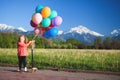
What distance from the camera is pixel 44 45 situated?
9169 centimetres

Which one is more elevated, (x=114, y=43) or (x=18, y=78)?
(x=114, y=43)

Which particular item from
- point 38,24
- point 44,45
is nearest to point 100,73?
point 38,24

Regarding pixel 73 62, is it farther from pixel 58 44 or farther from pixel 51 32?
pixel 58 44

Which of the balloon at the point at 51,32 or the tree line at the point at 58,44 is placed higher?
the tree line at the point at 58,44

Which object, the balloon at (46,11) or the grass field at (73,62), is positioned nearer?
the balloon at (46,11)

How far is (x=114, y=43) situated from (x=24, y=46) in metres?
81.2

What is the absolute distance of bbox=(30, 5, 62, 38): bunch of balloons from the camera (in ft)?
47.4

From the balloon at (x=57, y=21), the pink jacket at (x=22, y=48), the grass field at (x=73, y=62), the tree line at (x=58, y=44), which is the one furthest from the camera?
the tree line at (x=58, y=44)

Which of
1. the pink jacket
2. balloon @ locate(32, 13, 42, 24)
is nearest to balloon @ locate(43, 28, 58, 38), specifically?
balloon @ locate(32, 13, 42, 24)

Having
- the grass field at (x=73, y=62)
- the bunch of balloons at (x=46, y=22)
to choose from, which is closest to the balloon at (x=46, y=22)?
the bunch of balloons at (x=46, y=22)

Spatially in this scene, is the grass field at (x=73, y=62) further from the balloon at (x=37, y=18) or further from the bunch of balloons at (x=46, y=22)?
the balloon at (x=37, y=18)

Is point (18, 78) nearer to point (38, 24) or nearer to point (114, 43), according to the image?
point (38, 24)

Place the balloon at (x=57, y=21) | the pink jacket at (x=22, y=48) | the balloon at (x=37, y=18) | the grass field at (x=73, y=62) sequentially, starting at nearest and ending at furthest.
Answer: the balloon at (x=37, y=18) → the balloon at (x=57, y=21) → the pink jacket at (x=22, y=48) → the grass field at (x=73, y=62)

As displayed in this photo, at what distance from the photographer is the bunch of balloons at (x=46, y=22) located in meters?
14.5
